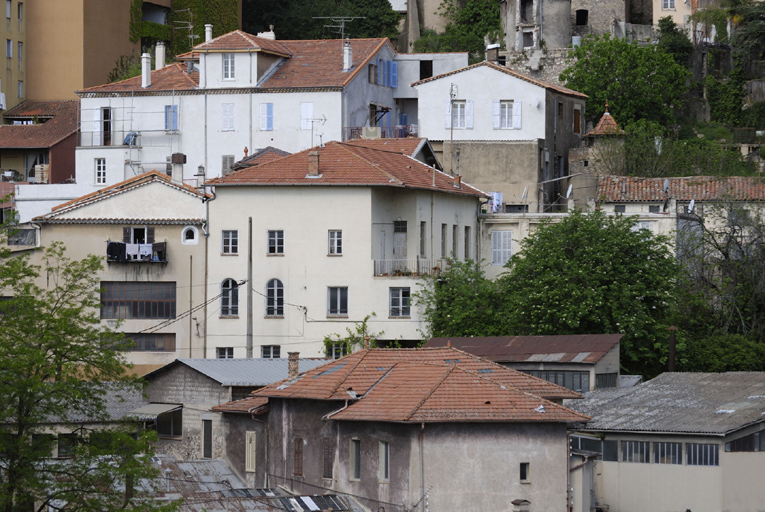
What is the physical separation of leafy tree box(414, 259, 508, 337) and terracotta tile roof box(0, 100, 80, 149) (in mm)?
30862

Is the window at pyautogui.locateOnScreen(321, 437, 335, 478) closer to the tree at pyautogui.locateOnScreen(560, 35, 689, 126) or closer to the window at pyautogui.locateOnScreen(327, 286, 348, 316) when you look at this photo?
the window at pyautogui.locateOnScreen(327, 286, 348, 316)

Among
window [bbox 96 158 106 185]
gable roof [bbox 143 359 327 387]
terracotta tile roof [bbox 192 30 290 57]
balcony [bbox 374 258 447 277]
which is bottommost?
gable roof [bbox 143 359 327 387]

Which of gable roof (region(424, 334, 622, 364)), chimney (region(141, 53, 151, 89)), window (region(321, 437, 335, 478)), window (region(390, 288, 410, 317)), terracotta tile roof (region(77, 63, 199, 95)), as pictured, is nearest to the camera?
window (region(321, 437, 335, 478))

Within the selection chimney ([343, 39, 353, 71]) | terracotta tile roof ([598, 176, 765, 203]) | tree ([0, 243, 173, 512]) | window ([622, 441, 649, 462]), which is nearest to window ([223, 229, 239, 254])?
terracotta tile roof ([598, 176, 765, 203])

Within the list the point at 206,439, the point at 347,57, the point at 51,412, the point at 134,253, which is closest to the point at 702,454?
the point at 206,439

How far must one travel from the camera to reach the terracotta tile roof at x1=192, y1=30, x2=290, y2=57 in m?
70.8

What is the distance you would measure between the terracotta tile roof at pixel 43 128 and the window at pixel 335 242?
27.8m

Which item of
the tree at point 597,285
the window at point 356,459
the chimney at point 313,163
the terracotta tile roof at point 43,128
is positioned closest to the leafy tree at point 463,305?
the tree at point 597,285

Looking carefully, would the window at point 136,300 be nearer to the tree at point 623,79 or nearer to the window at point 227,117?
the window at point 227,117

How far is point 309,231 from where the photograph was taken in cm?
5688

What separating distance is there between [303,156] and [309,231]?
3323 mm

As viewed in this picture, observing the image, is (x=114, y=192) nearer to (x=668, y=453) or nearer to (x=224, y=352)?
(x=224, y=352)

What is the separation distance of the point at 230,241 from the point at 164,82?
55.4 feet

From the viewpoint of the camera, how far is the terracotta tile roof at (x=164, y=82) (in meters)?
71.4
